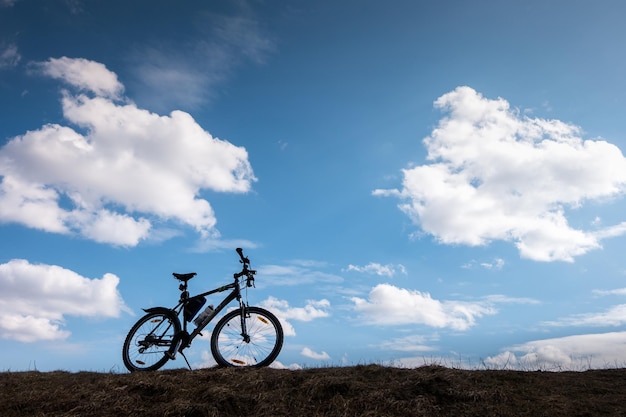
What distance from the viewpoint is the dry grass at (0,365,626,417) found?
8.62m

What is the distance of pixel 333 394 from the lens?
9086 mm

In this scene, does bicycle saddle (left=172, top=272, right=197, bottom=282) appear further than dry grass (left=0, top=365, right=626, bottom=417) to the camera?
Yes

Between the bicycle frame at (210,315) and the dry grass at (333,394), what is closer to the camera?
the dry grass at (333,394)

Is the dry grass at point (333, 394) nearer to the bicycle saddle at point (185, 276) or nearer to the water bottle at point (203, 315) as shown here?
the water bottle at point (203, 315)

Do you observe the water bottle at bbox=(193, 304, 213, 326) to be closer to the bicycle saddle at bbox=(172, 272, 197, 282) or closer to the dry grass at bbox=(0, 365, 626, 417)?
the bicycle saddle at bbox=(172, 272, 197, 282)

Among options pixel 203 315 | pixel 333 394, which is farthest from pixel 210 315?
pixel 333 394

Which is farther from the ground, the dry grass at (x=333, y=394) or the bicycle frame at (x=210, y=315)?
the bicycle frame at (x=210, y=315)

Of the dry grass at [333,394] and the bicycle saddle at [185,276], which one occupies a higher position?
the bicycle saddle at [185,276]

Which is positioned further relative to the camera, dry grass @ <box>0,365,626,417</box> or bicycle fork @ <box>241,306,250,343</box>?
bicycle fork @ <box>241,306,250,343</box>

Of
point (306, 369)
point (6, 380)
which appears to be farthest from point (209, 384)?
Answer: point (6, 380)

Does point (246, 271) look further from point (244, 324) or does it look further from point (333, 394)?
point (333, 394)

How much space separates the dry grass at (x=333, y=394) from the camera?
8.62 m

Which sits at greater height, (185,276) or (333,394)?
(185,276)

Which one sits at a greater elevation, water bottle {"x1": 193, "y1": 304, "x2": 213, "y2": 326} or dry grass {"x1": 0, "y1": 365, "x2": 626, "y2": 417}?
water bottle {"x1": 193, "y1": 304, "x2": 213, "y2": 326}
